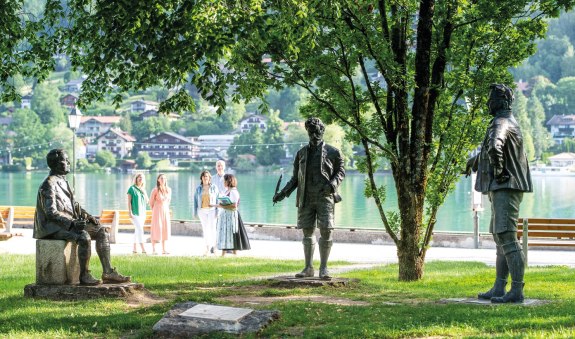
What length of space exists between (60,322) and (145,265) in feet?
23.0

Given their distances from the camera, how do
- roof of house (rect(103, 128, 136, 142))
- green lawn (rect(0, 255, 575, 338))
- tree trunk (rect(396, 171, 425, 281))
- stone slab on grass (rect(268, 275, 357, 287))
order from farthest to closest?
roof of house (rect(103, 128, 136, 142)), tree trunk (rect(396, 171, 425, 281)), stone slab on grass (rect(268, 275, 357, 287)), green lawn (rect(0, 255, 575, 338))

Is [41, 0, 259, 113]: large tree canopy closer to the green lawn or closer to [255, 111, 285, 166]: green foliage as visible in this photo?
the green lawn

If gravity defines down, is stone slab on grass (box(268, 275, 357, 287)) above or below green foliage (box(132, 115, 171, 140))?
below

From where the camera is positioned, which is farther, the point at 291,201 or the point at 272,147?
the point at 272,147

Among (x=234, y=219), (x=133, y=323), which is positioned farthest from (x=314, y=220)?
(x=234, y=219)

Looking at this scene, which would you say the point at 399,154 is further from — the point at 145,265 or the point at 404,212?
the point at 145,265

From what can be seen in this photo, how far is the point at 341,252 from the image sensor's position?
71.1 feet

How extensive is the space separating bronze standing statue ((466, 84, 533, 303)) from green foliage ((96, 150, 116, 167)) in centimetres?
16870

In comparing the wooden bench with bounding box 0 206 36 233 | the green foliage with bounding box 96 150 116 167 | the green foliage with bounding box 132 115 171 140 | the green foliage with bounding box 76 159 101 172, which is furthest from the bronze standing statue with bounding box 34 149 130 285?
the green foliage with bounding box 132 115 171 140

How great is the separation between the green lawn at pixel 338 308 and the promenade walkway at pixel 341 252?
4.96 m

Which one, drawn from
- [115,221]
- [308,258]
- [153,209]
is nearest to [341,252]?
[153,209]

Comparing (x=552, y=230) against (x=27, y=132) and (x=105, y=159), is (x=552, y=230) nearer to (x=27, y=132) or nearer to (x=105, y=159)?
(x=105, y=159)

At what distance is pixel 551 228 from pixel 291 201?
78.7m

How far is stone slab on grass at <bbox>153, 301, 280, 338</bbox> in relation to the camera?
8.45 meters
